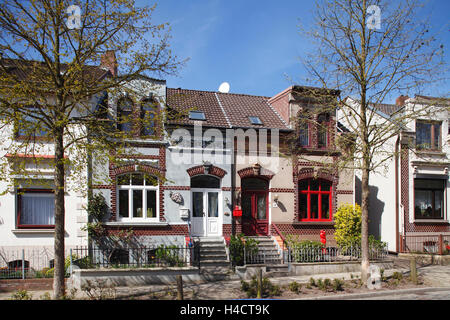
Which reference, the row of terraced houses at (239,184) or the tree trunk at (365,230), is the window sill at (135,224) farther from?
the tree trunk at (365,230)

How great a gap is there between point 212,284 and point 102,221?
5104mm

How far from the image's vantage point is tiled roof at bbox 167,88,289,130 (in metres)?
17.5

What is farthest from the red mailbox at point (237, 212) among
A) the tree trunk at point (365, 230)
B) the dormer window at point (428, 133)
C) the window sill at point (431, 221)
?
the dormer window at point (428, 133)

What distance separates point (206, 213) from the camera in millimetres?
16750

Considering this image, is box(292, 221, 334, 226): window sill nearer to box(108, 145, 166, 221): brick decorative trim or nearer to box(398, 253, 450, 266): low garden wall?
box(398, 253, 450, 266): low garden wall

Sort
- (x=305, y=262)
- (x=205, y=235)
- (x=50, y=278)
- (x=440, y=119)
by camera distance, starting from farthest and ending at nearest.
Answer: (x=440, y=119) < (x=205, y=235) < (x=305, y=262) < (x=50, y=278)

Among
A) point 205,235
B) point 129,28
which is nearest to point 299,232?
point 205,235

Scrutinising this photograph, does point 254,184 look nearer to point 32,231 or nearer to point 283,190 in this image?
point 283,190

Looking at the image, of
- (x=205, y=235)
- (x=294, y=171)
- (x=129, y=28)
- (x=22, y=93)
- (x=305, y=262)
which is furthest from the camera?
(x=294, y=171)

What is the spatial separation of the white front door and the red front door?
128cm

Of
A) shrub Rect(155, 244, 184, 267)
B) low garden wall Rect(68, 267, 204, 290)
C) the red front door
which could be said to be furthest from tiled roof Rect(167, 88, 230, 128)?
low garden wall Rect(68, 267, 204, 290)

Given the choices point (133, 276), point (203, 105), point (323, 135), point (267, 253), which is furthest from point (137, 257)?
point (323, 135)

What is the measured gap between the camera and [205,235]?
16.6m
